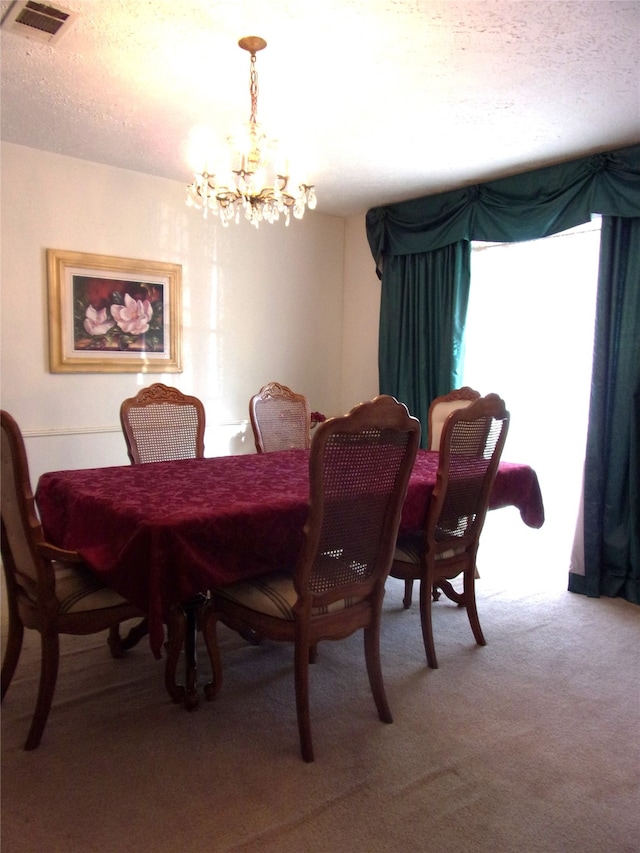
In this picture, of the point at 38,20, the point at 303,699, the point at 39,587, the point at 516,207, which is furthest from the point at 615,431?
the point at 38,20

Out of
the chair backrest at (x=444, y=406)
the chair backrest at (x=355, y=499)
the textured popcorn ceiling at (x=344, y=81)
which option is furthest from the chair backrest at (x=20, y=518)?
the chair backrest at (x=444, y=406)

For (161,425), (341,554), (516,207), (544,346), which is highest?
(516,207)

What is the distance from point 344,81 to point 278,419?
1.78m

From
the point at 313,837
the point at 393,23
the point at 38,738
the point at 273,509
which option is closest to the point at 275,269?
the point at 393,23

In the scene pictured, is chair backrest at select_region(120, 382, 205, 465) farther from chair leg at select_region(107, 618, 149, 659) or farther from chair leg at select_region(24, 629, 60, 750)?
chair leg at select_region(24, 629, 60, 750)

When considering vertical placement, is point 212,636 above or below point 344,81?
below

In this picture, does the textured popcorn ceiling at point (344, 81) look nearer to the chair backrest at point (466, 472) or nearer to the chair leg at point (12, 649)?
the chair backrest at point (466, 472)

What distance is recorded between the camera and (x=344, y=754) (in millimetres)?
1951

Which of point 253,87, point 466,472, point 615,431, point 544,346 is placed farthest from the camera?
point 544,346

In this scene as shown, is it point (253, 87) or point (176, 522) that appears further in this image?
point (253, 87)

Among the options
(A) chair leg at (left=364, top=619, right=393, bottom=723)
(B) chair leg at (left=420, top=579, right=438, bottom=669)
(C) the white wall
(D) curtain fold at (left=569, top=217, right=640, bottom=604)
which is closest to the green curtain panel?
(D) curtain fold at (left=569, top=217, right=640, bottom=604)

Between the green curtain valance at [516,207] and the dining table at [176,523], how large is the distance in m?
1.90

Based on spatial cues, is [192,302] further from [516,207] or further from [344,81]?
[516,207]

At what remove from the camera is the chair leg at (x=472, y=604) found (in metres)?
2.70
